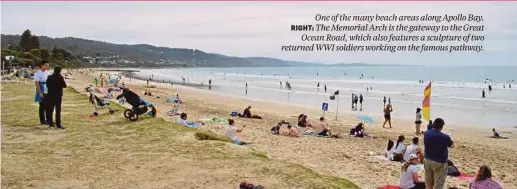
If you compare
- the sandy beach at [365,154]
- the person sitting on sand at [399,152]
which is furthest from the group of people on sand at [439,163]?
the person sitting on sand at [399,152]

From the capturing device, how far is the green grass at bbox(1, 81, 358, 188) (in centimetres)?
746

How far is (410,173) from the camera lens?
8.41 m

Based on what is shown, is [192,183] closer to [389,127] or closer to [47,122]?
[47,122]

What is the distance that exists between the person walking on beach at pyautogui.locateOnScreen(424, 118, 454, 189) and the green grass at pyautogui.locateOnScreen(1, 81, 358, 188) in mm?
1400

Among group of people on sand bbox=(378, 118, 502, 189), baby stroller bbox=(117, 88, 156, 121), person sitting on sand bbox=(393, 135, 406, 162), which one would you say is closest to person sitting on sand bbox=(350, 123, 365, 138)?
person sitting on sand bbox=(393, 135, 406, 162)

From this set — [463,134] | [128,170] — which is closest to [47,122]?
[128,170]

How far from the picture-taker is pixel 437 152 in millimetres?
7285

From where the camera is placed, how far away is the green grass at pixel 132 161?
24.5 feet

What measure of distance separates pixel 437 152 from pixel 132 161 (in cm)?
551

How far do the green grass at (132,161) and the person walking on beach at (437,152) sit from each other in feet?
4.59

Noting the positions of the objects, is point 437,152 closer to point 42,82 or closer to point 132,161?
point 132,161

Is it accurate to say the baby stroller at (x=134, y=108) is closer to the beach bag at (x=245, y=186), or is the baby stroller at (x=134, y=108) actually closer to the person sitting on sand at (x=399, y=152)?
the person sitting on sand at (x=399, y=152)

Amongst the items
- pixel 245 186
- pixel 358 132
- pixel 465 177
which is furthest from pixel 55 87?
pixel 358 132

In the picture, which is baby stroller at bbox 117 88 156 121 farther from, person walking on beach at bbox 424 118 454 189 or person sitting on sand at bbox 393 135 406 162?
person walking on beach at bbox 424 118 454 189
